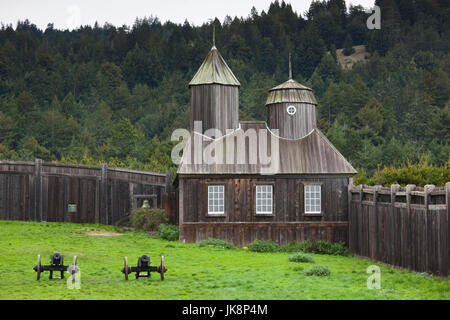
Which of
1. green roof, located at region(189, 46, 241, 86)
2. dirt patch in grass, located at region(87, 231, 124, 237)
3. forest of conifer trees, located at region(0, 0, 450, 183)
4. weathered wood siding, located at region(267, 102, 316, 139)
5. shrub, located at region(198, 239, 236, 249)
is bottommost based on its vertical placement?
shrub, located at region(198, 239, 236, 249)

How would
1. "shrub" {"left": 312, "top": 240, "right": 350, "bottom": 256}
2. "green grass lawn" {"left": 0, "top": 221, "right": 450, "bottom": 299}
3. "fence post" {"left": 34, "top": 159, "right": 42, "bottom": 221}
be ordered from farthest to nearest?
"fence post" {"left": 34, "top": 159, "right": 42, "bottom": 221} < "shrub" {"left": 312, "top": 240, "right": 350, "bottom": 256} < "green grass lawn" {"left": 0, "top": 221, "right": 450, "bottom": 299}

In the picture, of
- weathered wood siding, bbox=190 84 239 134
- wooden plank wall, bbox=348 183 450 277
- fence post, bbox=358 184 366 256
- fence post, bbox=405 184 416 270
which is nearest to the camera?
wooden plank wall, bbox=348 183 450 277

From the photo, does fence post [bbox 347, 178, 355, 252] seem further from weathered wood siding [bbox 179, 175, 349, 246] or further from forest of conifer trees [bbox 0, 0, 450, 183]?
forest of conifer trees [bbox 0, 0, 450, 183]

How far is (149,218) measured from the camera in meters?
29.5

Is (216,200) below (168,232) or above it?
above

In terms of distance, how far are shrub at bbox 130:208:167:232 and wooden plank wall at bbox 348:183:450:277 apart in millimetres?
9903

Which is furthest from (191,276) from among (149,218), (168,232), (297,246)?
(149,218)

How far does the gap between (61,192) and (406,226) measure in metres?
20.1

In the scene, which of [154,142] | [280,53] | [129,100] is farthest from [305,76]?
[154,142]

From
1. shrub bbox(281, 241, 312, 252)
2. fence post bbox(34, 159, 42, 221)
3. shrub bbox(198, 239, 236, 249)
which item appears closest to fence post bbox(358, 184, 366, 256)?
shrub bbox(281, 241, 312, 252)

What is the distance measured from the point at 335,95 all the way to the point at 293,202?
8466cm

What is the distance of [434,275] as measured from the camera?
1734cm

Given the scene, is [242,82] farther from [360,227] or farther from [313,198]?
[360,227]

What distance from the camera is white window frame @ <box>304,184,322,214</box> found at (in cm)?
2686
